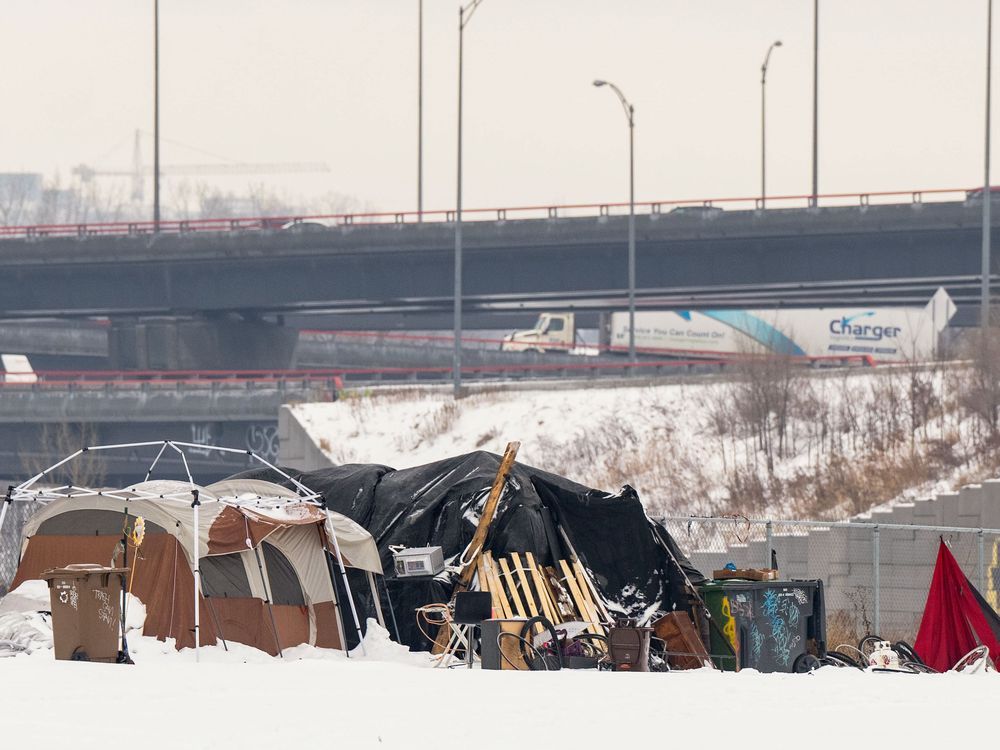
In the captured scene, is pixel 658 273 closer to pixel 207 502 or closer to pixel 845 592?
pixel 845 592

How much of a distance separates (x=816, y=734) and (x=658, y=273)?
52971 millimetres

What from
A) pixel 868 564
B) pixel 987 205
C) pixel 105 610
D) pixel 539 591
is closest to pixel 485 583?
pixel 539 591

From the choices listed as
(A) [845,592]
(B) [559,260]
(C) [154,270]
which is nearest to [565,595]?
(A) [845,592]

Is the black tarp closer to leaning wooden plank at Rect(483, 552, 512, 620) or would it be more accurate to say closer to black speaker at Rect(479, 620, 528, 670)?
leaning wooden plank at Rect(483, 552, 512, 620)

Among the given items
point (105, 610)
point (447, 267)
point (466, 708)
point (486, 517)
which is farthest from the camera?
point (447, 267)

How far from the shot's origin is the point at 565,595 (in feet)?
67.3

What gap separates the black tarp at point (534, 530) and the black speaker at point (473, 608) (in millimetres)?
1339

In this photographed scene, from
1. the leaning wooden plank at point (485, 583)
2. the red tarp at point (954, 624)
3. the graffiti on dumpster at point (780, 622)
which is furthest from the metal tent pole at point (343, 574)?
the red tarp at point (954, 624)

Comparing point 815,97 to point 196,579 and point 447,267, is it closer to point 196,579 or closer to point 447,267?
point 447,267

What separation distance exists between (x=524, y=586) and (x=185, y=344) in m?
53.4

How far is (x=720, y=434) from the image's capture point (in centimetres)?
4728

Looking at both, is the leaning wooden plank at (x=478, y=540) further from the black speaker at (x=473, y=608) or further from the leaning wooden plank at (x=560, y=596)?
the leaning wooden plank at (x=560, y=596)

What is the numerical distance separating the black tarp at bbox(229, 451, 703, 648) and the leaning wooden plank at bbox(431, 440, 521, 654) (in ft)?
0.68

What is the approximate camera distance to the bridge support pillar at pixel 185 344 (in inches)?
2817
